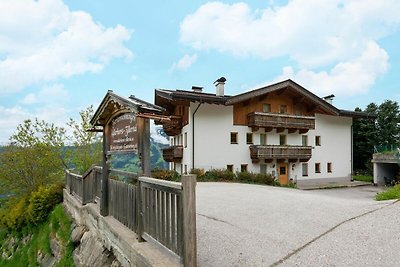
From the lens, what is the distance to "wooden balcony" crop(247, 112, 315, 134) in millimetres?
22906

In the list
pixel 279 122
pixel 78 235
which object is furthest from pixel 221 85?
pixel 78 235

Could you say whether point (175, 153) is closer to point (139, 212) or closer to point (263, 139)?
point (263, 139)

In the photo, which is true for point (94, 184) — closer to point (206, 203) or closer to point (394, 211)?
point (206, 203)

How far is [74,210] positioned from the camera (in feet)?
36.5

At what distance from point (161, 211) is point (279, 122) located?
68.2 ft

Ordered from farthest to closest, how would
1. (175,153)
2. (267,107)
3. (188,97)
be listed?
(267,107), (175,153), (188,97)

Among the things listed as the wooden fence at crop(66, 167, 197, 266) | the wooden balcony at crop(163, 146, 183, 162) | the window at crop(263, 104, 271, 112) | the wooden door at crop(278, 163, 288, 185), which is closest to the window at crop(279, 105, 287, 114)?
the window at crop(263, 104, 271, 112)

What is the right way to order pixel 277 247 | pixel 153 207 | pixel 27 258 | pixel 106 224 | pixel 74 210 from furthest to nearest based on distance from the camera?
pixel 27 258, pixel 74 210, pixel 106 224, pixel 277 247, pixel 153 207

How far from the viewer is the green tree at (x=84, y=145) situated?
21.2m

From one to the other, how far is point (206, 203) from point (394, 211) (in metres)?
5.08

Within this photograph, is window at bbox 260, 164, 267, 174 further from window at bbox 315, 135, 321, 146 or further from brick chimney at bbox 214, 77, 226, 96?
window at bbox 315, 135, 321, 146

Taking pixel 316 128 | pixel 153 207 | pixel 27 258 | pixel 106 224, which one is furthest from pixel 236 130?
pixel 153 207

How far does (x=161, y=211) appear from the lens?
13.6 feet

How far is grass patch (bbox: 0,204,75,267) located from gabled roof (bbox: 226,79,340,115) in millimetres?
13283
